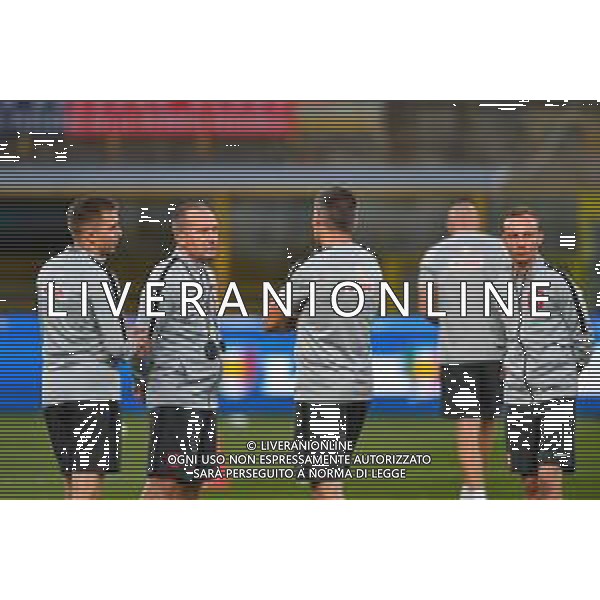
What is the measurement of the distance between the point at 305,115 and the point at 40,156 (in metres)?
1.46

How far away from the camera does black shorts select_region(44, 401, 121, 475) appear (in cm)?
788

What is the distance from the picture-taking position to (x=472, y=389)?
25.8ft

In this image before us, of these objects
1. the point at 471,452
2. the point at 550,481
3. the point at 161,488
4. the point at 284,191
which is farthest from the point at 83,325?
the point at 550,481

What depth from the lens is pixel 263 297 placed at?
7824 millimetres

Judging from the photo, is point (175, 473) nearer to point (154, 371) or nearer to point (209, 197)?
point (154, 371)

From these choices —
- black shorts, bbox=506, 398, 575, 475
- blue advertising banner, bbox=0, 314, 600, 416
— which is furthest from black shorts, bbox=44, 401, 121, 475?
black shorts, bbox=506, 398, 575, 475

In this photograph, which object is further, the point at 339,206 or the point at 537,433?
the point at 537,433

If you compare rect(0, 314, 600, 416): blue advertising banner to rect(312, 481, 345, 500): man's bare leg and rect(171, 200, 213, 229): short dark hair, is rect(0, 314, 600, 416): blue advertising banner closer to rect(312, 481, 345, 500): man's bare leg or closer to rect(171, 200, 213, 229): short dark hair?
rect(312, 481, 345, 500): man's bare leg

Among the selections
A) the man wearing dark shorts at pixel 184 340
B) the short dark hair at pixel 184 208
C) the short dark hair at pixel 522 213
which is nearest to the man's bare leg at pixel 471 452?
the short dark hair at pixel 522 213

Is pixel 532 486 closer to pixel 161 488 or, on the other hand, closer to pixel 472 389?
pixel 472 389

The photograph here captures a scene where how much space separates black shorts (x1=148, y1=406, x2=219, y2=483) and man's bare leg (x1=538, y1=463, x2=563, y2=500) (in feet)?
5.86

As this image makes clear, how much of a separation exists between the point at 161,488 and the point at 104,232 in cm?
143

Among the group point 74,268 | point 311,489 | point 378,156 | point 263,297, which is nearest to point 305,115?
point 378,156

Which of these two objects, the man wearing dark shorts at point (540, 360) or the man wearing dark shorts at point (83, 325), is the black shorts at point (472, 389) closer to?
the man wearing dark shorts at point (540, 360)
